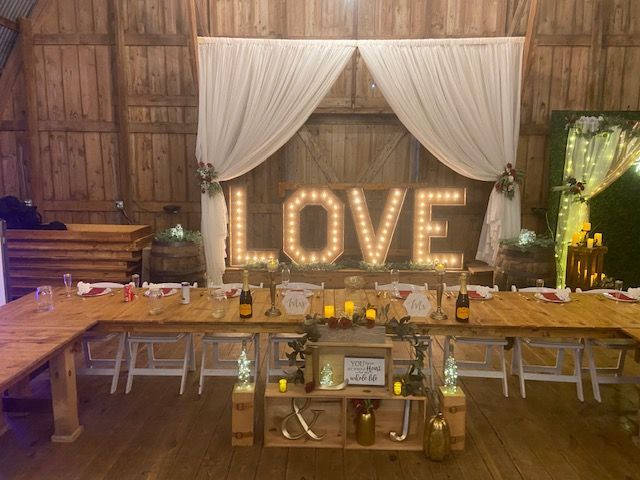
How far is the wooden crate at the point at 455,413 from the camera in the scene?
3367mm

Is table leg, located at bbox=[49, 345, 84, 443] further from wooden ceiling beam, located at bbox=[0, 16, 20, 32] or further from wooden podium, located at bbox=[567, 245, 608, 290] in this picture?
wooden podium, located at bbox=[567, 245, 608, 290]

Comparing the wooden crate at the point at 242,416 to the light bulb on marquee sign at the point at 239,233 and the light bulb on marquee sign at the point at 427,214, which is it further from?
the light bulb on marquee sign at the point at 427,214

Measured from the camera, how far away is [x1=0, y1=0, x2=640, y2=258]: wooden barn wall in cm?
728

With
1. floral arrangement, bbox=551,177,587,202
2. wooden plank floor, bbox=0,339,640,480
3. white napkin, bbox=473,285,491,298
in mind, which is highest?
floral arrangement, bbox=551,177,587,202

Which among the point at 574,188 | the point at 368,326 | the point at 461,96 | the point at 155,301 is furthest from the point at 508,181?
the point at 155,301

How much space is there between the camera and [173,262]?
633cm

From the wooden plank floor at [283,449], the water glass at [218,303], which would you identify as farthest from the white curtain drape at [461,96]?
the water glass at [218,303]

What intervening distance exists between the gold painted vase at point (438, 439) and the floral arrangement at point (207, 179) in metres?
4.65

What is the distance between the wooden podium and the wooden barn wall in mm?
1102

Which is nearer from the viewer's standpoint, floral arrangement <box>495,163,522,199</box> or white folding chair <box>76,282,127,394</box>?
white folding chair <box>76,282,127,394</box>

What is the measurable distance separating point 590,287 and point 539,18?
372 cm

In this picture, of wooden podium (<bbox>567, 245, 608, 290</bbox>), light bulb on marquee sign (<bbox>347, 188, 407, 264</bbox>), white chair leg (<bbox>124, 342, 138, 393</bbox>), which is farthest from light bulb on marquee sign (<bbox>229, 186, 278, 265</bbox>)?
wooden podium (<bbox>567, 245, 608, 290</bbox>)

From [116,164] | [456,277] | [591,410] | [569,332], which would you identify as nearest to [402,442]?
[569,332]

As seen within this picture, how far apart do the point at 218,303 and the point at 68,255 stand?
3569mm
